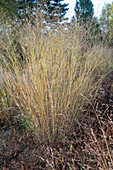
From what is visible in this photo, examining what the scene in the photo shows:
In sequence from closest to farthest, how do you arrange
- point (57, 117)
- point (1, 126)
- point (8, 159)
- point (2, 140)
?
point (8, 159) < point (57, 117) < point (2, 140) < point (1, 126)

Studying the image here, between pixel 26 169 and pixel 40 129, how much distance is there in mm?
408

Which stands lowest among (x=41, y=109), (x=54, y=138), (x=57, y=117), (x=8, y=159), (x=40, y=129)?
(x=8, y=159)

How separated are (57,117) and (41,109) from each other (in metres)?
0.23

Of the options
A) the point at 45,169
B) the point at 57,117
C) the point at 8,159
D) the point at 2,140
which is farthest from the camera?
the point at 2,140

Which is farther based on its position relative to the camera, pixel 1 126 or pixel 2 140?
pixel 1 126

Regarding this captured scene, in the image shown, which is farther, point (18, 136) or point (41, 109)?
point (18, 136)

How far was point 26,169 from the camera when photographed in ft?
4.03

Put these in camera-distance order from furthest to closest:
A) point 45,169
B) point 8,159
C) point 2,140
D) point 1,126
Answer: point 1,126 → point 2,140 → point 8,159 → point 45,169

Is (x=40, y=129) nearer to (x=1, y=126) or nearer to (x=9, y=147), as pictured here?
(x=9, y=147)

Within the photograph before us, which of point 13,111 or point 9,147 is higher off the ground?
point 13,111

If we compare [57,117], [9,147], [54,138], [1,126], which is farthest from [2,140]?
[57,117]

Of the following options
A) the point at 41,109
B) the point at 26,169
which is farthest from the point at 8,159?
the point at 41,109

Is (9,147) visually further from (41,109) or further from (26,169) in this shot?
(41,109)

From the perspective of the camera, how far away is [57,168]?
124 cm
